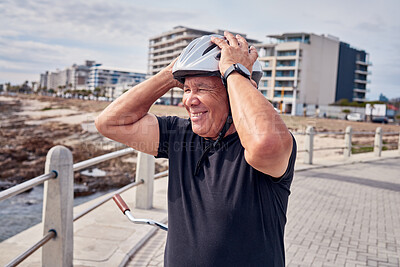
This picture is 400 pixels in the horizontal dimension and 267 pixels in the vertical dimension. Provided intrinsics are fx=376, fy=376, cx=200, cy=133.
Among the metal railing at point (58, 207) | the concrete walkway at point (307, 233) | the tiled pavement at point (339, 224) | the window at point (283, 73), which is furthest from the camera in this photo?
the window at point (283, 73)

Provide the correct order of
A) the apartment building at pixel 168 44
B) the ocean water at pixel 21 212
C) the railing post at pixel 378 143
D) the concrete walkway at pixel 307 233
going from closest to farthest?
the concrete walkway at pixel 307 233 < the ocean water at pixel 21 212 < the railing post at pixel 378 143 < the apartment building at pixel 168 44

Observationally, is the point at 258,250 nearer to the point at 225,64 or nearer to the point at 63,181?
the point at 225,64

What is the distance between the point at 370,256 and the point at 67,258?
3.46 meters

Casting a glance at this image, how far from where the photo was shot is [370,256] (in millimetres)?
4531

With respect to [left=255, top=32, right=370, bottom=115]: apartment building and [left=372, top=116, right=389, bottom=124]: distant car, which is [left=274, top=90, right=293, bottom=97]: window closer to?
[left=255, top=32, right=370, bottom=115]: apartment building

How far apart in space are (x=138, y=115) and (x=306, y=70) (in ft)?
251

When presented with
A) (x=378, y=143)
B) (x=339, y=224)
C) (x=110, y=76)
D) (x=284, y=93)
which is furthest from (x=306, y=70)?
(x=110, y=76)

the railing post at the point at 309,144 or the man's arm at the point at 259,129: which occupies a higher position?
the man's arm at the point at 259,129

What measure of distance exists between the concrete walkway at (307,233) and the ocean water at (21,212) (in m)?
3.47

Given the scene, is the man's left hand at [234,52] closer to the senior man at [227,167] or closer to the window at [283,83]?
the senior man at [227,167]

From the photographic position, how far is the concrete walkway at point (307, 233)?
4.21m

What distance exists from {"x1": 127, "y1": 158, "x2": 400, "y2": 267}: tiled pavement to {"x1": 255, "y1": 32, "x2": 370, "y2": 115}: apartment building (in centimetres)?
6324

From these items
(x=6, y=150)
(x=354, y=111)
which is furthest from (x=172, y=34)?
(x=6, y=150)

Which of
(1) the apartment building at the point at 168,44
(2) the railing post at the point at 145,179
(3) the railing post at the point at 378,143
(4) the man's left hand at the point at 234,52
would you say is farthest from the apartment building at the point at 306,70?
(4) the man's left hand at the point at 234,52
